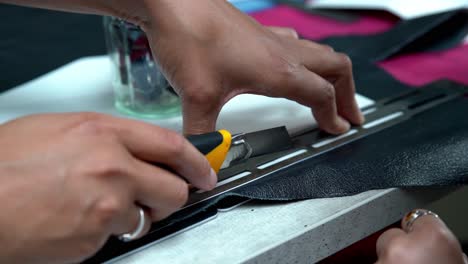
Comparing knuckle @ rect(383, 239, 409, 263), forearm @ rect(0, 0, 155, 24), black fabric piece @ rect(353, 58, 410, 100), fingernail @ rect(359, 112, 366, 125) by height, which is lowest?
knuckle @ rect(383, 239, 409, 263)

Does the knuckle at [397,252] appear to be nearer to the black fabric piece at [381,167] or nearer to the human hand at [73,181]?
the black fabric piece at [381,167]

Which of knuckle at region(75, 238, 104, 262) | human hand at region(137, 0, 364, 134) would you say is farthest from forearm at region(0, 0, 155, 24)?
knuckle at region(75, 238, 104, 262)

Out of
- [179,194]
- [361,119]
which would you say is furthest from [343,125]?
[179,194]

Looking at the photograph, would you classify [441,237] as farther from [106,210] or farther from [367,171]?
[106,210]

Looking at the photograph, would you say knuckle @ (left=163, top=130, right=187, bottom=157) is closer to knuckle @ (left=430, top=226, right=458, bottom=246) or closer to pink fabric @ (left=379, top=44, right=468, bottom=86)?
knuckle @ (left=430, top=226, right=458, bottom=246)

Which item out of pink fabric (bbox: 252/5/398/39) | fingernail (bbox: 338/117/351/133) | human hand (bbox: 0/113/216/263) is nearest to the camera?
human hand (bbox: 0/113/216/263)

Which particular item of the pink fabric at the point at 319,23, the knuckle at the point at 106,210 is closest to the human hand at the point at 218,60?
the knuckle at the point at 106,210

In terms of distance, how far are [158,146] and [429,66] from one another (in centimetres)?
75

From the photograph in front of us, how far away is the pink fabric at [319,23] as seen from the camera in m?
1.21

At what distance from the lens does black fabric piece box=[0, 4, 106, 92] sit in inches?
38.1

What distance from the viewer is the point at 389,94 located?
2.93 feet

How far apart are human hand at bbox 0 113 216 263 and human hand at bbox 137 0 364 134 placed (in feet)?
0.58

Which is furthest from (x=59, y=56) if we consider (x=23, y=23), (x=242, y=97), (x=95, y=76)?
(x=242, y=97)

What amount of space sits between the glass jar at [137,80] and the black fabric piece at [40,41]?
0.19 meters
